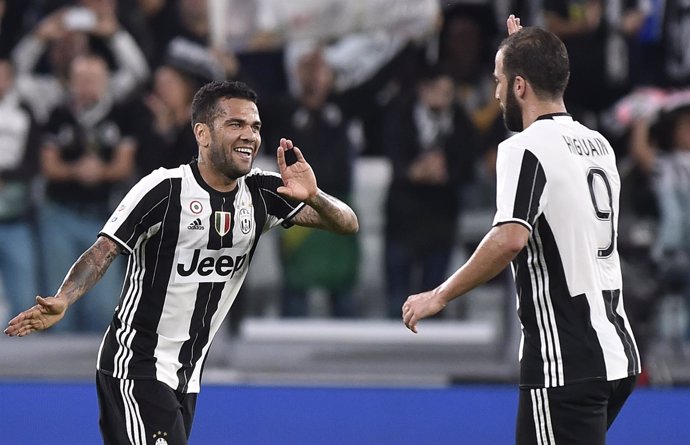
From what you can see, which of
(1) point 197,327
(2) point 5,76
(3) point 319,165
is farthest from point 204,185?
(2) point 5,76

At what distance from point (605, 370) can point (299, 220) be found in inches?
52.3

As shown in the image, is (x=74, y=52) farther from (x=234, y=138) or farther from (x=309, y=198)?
(x=309, y=198)

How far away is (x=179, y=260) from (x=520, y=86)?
1.33 m

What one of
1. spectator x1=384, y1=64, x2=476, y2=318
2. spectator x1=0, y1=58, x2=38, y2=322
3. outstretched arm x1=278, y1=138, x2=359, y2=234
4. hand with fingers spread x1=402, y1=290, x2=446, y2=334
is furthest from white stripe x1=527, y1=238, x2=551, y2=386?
spectator x1=0, y1=58, x2=38, y2=322

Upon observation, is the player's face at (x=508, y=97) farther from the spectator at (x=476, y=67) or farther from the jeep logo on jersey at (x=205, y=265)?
the spectator at (x=476, y=67)

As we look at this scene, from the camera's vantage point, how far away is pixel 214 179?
440cm

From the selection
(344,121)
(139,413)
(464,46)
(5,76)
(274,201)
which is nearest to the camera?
(139,413)

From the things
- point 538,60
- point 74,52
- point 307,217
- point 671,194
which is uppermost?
point 74,52

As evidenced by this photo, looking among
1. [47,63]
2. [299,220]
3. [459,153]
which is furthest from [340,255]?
[299,220]

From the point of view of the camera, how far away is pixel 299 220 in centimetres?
458

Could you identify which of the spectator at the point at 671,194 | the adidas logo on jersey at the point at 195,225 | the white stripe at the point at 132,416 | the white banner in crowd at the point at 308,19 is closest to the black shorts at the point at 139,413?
the white stripe at the point at 132,416

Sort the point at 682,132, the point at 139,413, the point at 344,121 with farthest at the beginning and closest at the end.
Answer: the point at 344,121, the point at 682,132, the point at 139,413

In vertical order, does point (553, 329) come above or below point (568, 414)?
above

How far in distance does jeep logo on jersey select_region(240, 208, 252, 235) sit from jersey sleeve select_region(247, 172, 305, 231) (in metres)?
0.12
